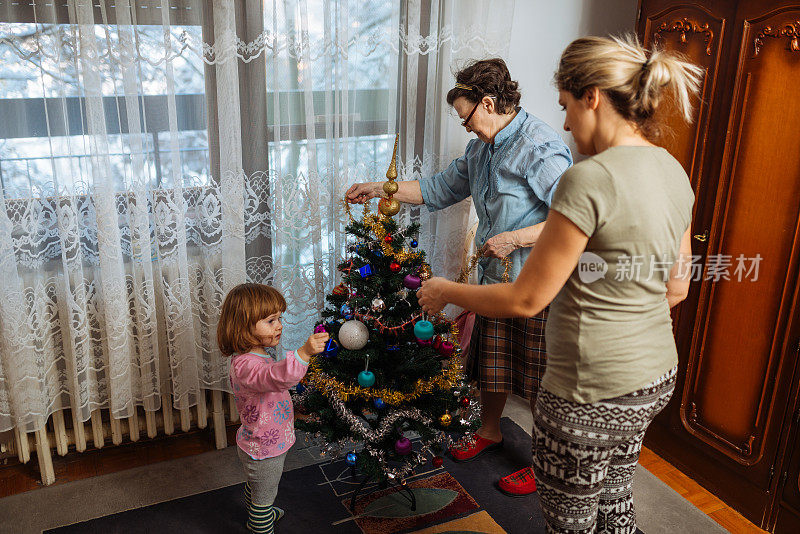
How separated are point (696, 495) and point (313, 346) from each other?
1.56 metres

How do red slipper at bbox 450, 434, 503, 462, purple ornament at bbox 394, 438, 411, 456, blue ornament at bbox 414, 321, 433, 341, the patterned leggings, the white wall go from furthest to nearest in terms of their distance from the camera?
the white wall < red slipper at bbox 450, 434, 503, 462 < purple ornament at bbox 394, 438, 411, 456 < blue ornament at bbox 414, 321, 433, 341 < the patterned leggings

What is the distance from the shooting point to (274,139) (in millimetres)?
2238

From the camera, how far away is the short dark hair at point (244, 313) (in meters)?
1.84

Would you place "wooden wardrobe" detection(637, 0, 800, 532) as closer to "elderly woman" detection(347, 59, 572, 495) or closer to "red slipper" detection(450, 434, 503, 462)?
"elderly woman" detection(347, 59, 572, 495)

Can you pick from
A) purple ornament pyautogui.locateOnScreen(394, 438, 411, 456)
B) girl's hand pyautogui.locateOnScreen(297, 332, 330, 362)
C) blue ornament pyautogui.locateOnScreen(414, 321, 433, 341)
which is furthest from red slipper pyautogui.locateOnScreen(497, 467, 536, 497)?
girl's hand pyautogui.locateOnScreen(297, 332, 330, 362)

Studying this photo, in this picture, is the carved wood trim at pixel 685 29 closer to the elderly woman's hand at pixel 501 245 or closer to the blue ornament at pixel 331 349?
the elderly woman's hand at pixel 501 245

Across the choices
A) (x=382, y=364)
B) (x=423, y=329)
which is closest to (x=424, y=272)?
(x=423, y=329)

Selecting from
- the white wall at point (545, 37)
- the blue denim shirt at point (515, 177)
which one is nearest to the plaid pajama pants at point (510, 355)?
the blue denim shirt at point (515, 177)

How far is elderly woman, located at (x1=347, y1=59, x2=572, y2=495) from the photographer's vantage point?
2111 mm

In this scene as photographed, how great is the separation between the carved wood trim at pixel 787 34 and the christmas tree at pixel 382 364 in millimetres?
1217

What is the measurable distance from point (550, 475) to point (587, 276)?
0.47 meters

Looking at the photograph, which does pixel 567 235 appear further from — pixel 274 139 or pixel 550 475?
pixel 274 139

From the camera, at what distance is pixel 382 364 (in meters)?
2.09

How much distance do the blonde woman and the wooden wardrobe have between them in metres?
0.83
